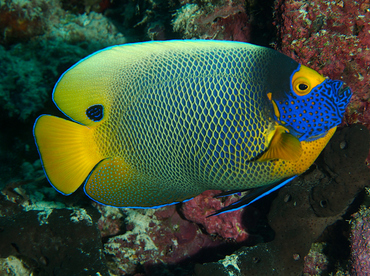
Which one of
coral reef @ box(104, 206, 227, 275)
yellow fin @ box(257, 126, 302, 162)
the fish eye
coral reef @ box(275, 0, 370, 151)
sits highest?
coral reef @ box(275, 0, 370, 151)

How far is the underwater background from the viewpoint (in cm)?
181

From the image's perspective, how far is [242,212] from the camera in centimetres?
249

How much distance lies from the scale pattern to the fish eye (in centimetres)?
18

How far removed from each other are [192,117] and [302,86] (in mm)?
656

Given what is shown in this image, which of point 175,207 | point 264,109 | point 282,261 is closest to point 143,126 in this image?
point 264,109

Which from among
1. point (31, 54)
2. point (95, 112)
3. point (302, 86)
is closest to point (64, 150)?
point (95, 112)

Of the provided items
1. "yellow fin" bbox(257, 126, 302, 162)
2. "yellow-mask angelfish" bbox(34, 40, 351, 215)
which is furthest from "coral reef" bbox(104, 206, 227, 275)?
"yellow fin" bbox(257, 126, 302, 162)

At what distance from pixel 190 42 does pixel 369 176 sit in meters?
1.89

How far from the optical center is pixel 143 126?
134cm

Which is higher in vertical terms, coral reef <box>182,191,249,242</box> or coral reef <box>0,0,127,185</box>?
coral reef <box>0,0,127,185</box>

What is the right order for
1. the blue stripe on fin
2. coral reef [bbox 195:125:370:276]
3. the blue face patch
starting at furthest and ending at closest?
coral reef [bbox 195:125:370:276], the blue stripe on fin, the blue face patch

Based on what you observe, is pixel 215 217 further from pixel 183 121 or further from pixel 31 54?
pixel 31 54

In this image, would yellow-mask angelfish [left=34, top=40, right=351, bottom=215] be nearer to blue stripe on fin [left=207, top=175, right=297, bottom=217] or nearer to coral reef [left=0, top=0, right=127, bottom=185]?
blue stripe on fin [left=207, top=175, right=297, bottom=217]

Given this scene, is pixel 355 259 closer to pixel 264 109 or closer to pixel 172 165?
pixel 264 109
